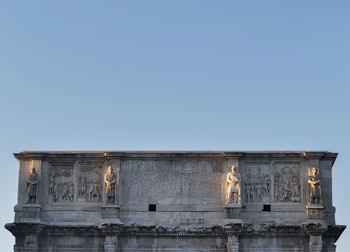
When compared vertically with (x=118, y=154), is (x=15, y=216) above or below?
below

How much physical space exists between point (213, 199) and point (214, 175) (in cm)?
93

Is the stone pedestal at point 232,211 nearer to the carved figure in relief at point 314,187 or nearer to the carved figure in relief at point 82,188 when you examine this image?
the carved figure in relief at point 314,187

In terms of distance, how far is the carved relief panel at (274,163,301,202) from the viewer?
35.9 m

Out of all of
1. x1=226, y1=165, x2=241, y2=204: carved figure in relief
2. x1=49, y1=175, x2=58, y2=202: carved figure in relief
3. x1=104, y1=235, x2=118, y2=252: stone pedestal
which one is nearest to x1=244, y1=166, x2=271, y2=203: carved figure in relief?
x1=226, y1=165, x2=241, y2=204: carved figure in relief

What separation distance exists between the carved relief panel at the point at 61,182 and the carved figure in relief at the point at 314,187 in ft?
29.1

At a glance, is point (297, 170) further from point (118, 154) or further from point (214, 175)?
point (118, 154)

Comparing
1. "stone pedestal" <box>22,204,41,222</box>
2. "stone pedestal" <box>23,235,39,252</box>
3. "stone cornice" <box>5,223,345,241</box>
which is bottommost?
"stone pedestal" <box>23,235,39,252</box>

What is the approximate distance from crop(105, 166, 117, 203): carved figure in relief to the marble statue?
7.21 metres

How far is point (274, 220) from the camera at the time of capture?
1400 inches

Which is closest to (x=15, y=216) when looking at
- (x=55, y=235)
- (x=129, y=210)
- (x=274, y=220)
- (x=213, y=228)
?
(x=55, y=235)

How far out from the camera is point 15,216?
3588cm

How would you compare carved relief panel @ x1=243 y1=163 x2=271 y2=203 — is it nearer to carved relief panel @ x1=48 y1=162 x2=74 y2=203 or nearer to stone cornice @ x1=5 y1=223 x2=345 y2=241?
stone cornice @ x1=5 y1=223 x2=345 y2=241

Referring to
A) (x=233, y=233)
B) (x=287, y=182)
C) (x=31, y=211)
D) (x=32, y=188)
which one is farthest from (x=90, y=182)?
(x=287, y=182)

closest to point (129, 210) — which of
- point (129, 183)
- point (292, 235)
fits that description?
point (129, 183)
